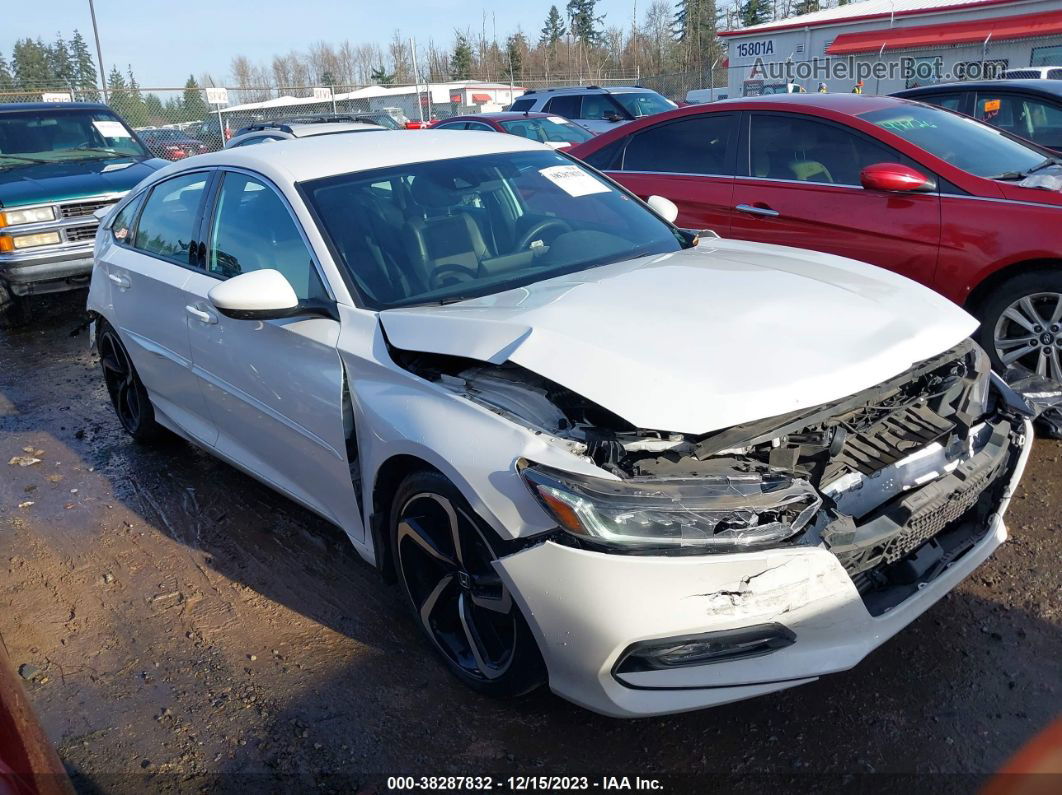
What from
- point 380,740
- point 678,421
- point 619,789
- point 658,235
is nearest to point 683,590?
point 678,421

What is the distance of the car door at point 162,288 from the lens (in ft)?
13.1

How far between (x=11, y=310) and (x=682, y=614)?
Result: 356 inches

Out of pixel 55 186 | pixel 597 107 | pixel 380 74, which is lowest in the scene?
pixel 55 186

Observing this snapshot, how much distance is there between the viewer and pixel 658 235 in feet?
12.6

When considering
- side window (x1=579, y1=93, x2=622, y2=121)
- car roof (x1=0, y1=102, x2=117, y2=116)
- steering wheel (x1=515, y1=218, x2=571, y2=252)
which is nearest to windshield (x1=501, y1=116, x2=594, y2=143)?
side window (x1=579, y1=93, x2=622, y2=121)

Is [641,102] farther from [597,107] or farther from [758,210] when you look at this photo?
[758,210]

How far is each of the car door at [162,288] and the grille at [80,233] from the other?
4021 millimetres

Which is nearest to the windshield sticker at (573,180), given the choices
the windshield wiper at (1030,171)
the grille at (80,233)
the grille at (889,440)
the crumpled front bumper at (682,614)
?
the grille at (889,440)

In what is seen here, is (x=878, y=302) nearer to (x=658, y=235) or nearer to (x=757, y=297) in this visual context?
(x=757, y=297)

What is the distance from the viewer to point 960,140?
5.02 m

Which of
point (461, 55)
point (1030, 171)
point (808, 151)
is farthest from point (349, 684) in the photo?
point (461, 55)

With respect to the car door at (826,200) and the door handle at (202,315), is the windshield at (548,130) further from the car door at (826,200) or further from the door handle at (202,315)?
the door handle at (202,315)

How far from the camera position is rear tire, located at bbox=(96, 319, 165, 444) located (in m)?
4.84

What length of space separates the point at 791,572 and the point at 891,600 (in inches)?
17.2
